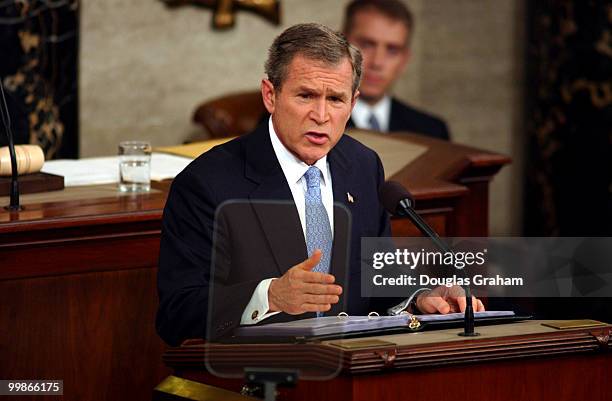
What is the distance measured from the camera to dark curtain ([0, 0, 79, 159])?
256 inches

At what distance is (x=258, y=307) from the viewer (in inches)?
114

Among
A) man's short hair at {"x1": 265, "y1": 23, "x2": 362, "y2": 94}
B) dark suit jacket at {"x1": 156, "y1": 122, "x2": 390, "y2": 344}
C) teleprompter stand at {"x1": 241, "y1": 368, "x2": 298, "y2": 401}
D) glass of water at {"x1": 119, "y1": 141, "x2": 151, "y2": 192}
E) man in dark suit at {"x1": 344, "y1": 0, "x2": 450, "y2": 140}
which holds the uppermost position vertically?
man in dark suit at {"x1": 344, "y1": 0, "x2": 450, "y2": 140}

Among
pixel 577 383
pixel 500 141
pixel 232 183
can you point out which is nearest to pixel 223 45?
pixel 500 141

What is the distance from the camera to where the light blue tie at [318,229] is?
3.21 metres

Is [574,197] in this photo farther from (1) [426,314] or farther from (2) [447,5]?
(1) [426,314]

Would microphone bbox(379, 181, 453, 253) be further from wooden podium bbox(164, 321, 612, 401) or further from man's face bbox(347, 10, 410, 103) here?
man's face bbox(347, 10, 410, 103)

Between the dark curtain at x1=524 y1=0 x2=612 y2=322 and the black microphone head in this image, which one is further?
the dark curtain at x1=524 y1=0 x2=612 y2=322

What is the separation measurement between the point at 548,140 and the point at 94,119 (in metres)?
2.55

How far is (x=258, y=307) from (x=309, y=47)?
66cm

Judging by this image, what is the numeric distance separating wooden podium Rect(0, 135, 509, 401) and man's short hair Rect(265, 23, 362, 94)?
31.2 inches

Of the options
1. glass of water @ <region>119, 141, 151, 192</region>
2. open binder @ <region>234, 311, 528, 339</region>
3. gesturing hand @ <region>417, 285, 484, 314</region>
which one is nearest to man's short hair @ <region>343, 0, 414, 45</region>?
glass of water @ <region>119, 141, 151, 192</region>

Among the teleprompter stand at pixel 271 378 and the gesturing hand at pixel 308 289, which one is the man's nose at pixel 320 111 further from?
the teleprompter stand at pixel 271 378

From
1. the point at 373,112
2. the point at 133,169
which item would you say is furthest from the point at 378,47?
the point at 133,169

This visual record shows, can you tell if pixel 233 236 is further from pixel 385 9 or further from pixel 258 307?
pixel 385 9
